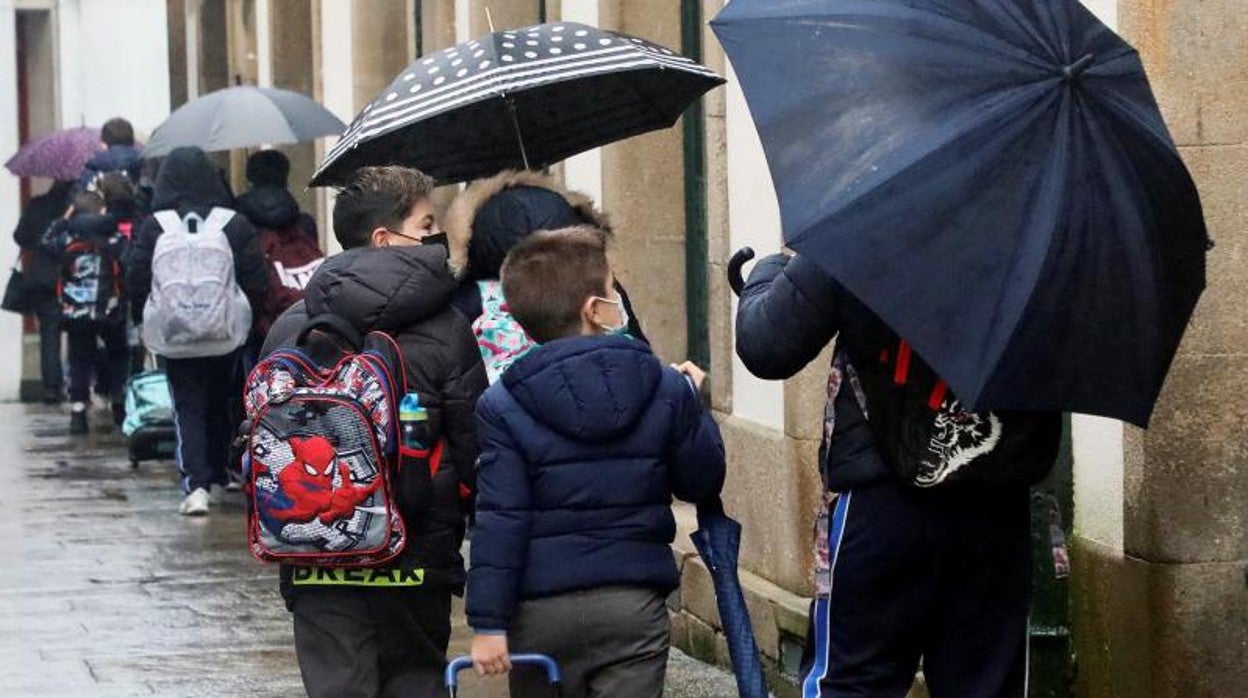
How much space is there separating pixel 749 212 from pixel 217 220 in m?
4.69

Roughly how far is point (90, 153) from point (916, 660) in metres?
15.7

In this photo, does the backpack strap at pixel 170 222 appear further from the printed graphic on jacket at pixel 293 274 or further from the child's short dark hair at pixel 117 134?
the child's short dark hair at pixel 117 134

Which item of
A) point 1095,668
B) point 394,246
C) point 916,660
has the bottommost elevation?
point 1095,668

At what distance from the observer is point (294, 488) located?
581 centimetres

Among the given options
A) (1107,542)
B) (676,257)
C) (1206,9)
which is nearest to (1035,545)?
(1107,542)

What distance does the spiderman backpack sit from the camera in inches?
228

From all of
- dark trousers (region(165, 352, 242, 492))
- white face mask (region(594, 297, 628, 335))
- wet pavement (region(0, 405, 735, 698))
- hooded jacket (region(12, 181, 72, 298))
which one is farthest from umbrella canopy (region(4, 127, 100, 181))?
white face mask (region(594, 297, 628, 335))

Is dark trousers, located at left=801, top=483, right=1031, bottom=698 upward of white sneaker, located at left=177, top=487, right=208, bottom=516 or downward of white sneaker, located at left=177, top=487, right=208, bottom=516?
upward

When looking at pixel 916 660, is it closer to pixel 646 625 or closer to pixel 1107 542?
pixel 646 625

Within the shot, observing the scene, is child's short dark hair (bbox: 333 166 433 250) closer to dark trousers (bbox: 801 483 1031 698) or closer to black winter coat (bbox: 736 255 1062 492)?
black winter coat (bbox: 736 255 1062 492)

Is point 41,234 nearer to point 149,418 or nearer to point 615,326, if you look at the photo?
point 149,418

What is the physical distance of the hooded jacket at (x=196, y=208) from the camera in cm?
1293

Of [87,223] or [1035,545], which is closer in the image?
[1035,545]

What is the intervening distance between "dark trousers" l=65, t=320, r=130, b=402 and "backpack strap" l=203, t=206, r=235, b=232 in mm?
4867
